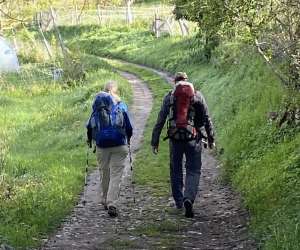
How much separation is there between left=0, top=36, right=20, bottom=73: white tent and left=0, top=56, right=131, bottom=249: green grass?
185 centimetres

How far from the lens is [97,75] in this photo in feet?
99.6

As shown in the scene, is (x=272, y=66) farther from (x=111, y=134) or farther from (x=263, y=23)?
(x=111, y=134)

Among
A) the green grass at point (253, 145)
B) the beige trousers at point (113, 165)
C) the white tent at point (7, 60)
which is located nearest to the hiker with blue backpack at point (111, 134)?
the beige trousers at point (113, 165)

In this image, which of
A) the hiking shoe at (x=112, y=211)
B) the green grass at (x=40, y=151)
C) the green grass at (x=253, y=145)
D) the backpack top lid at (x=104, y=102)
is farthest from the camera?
the hiking shoe at (x=112, y=211)

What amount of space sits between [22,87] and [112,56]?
48.5 feet

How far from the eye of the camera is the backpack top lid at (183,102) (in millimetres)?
9289

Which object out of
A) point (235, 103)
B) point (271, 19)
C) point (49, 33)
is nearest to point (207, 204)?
point (271, 19)

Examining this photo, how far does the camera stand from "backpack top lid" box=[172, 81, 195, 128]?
9289 millimetres

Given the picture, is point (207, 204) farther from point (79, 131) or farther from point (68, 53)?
point (68, 53)

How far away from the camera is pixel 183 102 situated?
9297 mm

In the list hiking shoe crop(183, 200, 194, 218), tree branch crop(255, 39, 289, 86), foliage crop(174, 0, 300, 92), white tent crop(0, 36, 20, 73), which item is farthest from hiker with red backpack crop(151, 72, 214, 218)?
white tent crop(0, 36, 20, 73)

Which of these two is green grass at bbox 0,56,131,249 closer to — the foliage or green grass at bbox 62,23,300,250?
green grass at bbox 62,23,300,250

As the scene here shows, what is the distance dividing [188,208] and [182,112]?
1.43 meters

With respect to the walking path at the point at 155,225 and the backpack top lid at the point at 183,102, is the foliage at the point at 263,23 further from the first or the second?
the walking path at the point at 155,225
